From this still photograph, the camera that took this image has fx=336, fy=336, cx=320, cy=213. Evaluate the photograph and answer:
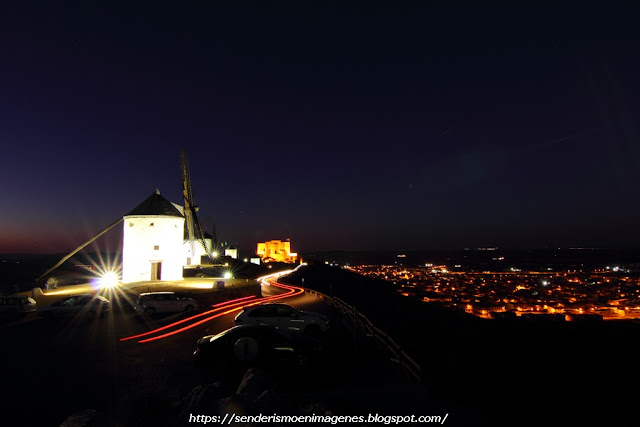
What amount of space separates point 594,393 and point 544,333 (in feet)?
40.2

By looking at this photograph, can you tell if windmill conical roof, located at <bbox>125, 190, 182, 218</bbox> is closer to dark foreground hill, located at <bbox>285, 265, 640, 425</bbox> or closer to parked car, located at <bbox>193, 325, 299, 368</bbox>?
dark foreground hill, located at <bbox>285, 265, 640, 425</bbox>

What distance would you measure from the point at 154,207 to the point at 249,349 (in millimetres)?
34478

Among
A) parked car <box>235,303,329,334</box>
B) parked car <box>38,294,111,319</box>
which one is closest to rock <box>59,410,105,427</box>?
parked car <box>235,303,329,334</box>

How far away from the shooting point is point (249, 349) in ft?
32.0

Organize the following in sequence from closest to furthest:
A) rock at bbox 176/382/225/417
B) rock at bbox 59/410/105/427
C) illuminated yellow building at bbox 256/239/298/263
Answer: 1. rock at bbox 59/410/105/427
2. rock at bbox 176/382/225/417
3. illuminated yellow building at bbox 256/239/298/263

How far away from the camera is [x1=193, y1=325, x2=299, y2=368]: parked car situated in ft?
32.0

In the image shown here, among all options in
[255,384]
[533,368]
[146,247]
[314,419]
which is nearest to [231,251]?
[146,247]

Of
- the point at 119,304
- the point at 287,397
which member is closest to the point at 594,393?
the point at 287,397

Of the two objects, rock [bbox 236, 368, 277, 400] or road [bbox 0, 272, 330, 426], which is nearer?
rock [bbox 236, 368, 277, 400]

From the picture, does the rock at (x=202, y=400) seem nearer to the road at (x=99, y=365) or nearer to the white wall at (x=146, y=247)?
the road at (x=99, y=365)

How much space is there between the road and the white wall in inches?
738

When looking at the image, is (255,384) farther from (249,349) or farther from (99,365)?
(99,365)

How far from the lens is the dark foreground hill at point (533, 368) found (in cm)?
970

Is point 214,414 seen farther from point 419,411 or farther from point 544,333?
point 544,333
